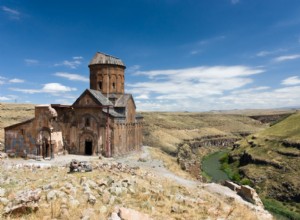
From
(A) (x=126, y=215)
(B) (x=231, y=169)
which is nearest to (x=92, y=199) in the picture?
(A) (x=126, y=215)

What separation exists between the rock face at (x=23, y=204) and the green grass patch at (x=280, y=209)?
24.6m

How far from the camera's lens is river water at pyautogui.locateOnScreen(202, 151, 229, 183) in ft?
128

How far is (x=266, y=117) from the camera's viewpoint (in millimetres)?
132000

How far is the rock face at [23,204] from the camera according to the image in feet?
30.3

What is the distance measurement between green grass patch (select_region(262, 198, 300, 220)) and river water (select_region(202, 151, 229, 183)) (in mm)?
6270

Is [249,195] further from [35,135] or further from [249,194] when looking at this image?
[35,135]

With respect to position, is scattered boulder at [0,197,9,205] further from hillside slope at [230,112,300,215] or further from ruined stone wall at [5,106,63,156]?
hillside slope at [230,112,300,215]

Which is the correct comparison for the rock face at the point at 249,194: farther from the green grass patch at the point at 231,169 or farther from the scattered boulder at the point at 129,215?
the green grass patch at the point at 231,169

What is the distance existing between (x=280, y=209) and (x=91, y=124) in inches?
824

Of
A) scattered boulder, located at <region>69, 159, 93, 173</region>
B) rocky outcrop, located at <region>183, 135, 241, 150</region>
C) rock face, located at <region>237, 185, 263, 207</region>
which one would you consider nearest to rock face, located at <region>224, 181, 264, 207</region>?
rock face, located at <region>237, 185, 263, 207</region>

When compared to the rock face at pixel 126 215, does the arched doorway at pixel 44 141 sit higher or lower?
higher

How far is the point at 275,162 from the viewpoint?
39.1 m

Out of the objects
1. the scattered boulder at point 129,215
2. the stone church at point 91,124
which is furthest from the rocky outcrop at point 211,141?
the scattered boulder at point 129,215

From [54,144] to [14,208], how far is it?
17286 millimetres
